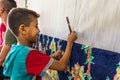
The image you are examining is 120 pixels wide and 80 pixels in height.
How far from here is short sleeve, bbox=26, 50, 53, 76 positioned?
1297mm

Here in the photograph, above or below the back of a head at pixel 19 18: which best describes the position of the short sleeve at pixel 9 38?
below

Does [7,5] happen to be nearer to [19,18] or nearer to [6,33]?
[6,33]

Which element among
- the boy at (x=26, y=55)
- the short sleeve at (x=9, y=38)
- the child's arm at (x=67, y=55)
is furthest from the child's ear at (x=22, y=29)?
the short sleeve at (x=9, y=38)

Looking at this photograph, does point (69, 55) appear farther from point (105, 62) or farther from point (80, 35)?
point (105, 62)

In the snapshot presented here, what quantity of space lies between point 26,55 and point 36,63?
7 centimetres

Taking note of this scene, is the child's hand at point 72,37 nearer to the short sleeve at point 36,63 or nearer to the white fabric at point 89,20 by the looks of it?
the white fabric at point 89,20

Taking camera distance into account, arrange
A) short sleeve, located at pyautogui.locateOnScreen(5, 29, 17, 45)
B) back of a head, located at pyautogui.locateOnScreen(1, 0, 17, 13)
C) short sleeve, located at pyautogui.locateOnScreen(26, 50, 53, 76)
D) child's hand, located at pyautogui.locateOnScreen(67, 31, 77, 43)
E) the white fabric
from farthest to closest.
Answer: back of a head, located at pyautogui.locateOnScreen(1, 0, 17, 13)
short sleeve, located at pyautogui.locateOnScreen(5, 29, 17, 45)
child's hand, located at pyautogui.locateOnScreen(67, 31, 77, 43)
short sleeve, located at pyautogui.locateOnScreen(26, 50, 53, 76)
the white fabric

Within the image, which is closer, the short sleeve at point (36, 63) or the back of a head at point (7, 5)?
the short sleeve at point (36, 63)

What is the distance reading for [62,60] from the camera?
141 cm

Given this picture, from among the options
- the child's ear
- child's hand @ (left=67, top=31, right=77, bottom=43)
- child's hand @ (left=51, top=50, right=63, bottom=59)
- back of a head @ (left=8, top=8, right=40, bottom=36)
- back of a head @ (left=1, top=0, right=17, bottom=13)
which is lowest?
child's hand @ (left=51, top=50, right=63, bottom=59)

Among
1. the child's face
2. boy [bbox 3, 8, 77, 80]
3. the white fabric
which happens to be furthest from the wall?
the child's face

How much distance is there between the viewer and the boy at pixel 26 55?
130 centimetres

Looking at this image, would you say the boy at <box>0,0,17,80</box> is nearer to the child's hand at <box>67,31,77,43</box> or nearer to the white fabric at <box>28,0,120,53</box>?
the white fabric at <box>28,0,120,53</box>

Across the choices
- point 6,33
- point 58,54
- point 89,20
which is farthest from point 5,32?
point 89,20
